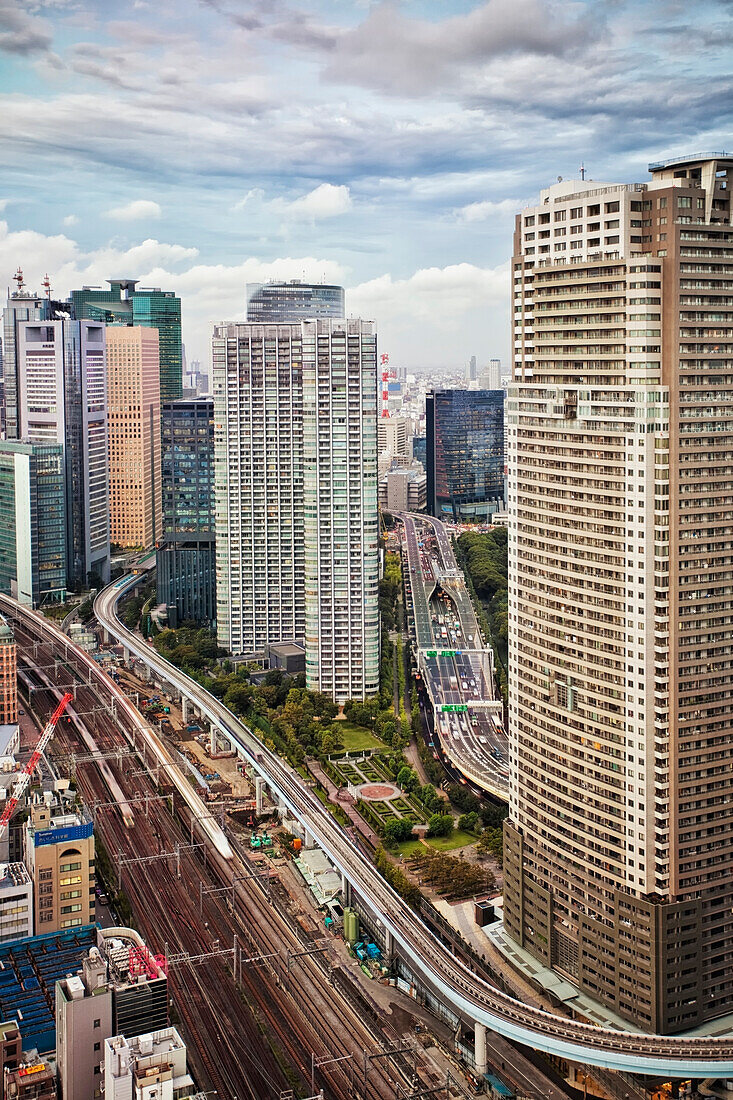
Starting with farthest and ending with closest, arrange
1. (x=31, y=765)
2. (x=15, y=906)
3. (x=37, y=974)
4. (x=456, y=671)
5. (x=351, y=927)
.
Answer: (x=456, y=671) < (x=31, y=765) < (x=351, y=927) < (x=15, y=906) < (x=37, y=974)

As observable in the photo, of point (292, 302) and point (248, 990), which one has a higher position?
point (292, 302)

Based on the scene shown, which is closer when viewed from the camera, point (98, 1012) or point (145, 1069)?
point (145, 1069)

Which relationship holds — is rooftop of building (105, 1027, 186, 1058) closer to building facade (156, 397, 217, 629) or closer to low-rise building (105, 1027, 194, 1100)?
low-rise building (105, 1027, 194, 1100)

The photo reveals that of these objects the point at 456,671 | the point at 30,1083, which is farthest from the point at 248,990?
the point at 456,671

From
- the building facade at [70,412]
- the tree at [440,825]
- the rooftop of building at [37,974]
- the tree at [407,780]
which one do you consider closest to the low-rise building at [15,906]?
the rooftop of building at [37,974]

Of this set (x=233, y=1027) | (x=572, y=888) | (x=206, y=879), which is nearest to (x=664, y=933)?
(x=572, y=888)

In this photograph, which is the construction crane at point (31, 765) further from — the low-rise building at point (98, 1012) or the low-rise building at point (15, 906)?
the low-rise building at point (98, 1012)

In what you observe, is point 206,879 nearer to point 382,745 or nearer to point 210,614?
point 382,745

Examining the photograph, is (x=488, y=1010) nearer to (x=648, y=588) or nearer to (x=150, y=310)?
(x=648, y=588)
